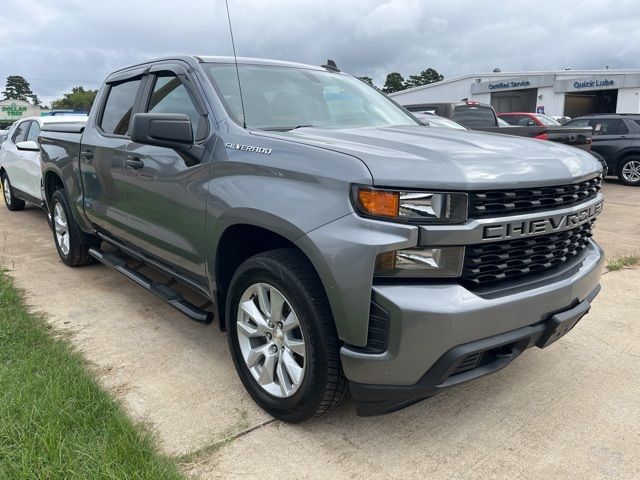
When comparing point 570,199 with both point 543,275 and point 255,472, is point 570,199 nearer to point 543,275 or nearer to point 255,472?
point 543,275

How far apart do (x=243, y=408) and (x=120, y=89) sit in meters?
2.91

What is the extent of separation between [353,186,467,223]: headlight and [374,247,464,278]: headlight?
0.40ft

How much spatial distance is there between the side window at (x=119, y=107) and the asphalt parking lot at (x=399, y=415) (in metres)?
1.44

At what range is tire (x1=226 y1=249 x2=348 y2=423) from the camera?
2.30 m

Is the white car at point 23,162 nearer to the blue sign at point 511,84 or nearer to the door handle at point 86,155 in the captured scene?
the door handle at point 86,155

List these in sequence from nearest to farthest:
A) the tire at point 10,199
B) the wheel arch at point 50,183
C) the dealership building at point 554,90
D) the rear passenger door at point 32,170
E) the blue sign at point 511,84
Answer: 1. the wheel arch at point 50,183
2. the rear passenger door at point 32,170
3. the tire at point 10,199
4. the dealership building at point 554,90
5. the blue sign at point 511,84

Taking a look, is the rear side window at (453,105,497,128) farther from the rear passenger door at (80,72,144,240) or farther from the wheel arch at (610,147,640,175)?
the rear passenger door at (80,72,144,240)

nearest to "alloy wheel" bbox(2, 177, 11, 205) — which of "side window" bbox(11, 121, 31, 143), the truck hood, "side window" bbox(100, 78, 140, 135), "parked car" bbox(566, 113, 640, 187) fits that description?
"side window" bbox(11, 121, 31, 143)

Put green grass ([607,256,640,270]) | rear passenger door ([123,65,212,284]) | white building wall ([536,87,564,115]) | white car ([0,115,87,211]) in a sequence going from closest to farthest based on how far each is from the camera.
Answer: rear passenger door ([123,65,212,284]), green grass ([607,256,640,270]), white car ([0,115,87,211]), white building wall ([536,87,564,115])

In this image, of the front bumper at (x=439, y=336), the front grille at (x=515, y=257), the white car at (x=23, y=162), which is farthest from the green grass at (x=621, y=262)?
the white car at (x=23, y=162)

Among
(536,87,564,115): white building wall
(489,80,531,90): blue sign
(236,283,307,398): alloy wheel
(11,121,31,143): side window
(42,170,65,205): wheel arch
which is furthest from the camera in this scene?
(489,80,531,90): blue sign

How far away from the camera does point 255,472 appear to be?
7.59ft

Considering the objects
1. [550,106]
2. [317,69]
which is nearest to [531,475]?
[317,69]

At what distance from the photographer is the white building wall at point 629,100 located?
3178 centimetres
